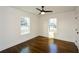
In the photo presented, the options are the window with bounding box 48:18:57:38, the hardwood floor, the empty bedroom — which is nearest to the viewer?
the hardwood floor

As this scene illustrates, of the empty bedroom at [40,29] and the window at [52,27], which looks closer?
the empty bedroom at [40,29]

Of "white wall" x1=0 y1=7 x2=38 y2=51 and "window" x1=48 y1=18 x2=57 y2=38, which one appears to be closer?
"white wall" x1=0 y1=7 x2=38 y2=51

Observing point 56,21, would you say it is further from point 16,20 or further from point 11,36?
point 11,36

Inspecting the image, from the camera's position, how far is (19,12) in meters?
4.10

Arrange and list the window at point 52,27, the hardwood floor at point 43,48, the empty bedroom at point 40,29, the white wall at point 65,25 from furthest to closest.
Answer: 1. the window at point 52,27
2. the white wall at point 65,25
3. the empty bedroom at point 40,29
4. the hardwood floor at point 43,48

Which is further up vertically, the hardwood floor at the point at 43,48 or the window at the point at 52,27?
the window at the point at 52,27

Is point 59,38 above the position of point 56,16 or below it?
below

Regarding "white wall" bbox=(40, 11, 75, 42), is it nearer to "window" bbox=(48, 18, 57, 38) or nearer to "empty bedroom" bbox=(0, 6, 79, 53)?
"empty bedroom" bbox=(0, 6, 79, 53)

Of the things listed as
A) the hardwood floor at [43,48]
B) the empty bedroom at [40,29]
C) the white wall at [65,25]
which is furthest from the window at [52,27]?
the hardwood floor at [43,48]

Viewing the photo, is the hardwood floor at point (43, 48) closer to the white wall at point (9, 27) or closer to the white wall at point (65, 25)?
the white wall at point (9, 27)

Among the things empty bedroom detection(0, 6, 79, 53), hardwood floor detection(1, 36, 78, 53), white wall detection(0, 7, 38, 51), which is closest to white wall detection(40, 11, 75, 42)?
empty bedroom detection(0, 6, 79, 53)

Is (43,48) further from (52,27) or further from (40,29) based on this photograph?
(40,29)
